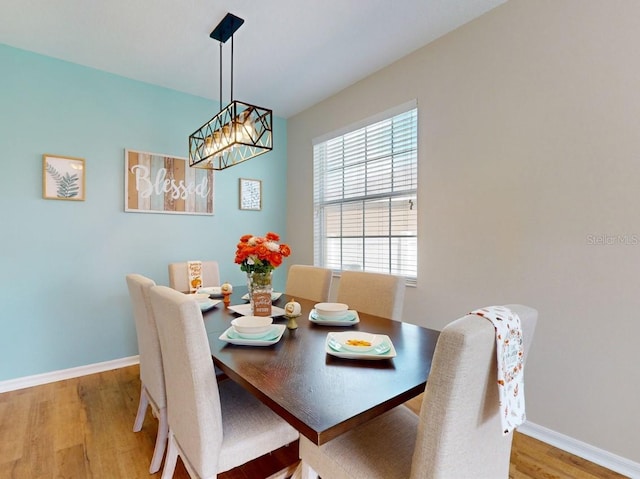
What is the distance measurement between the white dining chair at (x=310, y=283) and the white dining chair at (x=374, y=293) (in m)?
0.19

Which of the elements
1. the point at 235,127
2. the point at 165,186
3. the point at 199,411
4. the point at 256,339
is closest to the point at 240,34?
the point at 235,127

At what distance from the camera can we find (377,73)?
281 cm

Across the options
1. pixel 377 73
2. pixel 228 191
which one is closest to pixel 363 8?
pixel 377 73

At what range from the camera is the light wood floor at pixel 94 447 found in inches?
62.5

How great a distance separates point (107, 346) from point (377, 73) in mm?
3383

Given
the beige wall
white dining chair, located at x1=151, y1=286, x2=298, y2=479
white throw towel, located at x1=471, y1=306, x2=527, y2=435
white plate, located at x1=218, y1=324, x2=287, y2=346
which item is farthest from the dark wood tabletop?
the beige wall

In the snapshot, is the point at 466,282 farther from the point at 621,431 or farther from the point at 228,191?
the point at 228,191

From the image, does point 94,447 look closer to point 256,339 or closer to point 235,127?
point 256,339

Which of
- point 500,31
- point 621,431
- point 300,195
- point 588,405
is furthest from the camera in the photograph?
point 300,195

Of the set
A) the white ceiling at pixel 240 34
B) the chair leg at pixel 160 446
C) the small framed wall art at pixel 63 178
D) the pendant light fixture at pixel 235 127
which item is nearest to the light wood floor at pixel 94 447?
the chair leg at pixel 160 446

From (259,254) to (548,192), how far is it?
1.68 meters

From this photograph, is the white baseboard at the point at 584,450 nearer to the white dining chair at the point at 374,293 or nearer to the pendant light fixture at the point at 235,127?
the white dining chair at the point at 374,293

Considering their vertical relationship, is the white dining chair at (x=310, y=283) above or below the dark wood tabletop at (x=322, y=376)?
above

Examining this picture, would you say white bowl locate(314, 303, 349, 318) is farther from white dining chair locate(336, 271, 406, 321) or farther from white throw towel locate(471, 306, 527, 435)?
white throw towel locate(471, 306, 527, 435)
